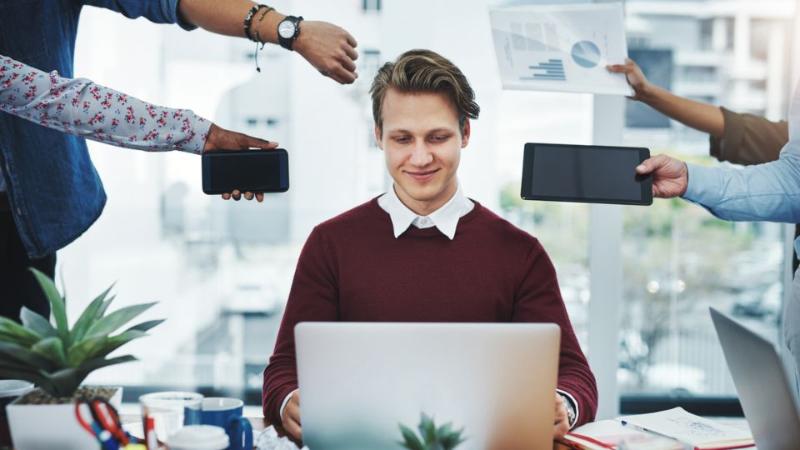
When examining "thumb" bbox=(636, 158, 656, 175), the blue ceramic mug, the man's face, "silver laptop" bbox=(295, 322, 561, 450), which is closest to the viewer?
"silver laptop" bbox=(295, 322, 561, 450)

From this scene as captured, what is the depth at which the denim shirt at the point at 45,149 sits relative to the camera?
178cm

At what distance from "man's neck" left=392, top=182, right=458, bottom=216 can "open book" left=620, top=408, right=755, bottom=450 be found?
0.64m

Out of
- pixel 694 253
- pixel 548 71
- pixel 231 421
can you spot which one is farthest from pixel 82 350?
pixel 694 253

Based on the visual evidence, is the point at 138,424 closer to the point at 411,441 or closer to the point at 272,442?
the point at 272,442

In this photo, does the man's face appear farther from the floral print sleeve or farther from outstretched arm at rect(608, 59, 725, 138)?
outstretched arm at rect(608, 59, 725, 138)

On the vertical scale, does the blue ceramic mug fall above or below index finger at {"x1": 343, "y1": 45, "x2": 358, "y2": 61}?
below

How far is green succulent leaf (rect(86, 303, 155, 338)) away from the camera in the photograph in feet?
3.97

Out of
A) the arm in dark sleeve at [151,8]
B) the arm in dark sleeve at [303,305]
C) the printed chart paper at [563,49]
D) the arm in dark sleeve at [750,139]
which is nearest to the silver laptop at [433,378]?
the arm in dark sleeve at [303,305]

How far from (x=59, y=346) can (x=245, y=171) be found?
0.59 m

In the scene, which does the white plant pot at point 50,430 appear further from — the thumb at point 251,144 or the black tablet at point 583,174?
the black tablet at point 583,174

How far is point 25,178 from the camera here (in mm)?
1780

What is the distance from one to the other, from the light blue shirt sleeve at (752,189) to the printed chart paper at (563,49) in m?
0.67

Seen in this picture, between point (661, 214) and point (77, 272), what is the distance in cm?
232

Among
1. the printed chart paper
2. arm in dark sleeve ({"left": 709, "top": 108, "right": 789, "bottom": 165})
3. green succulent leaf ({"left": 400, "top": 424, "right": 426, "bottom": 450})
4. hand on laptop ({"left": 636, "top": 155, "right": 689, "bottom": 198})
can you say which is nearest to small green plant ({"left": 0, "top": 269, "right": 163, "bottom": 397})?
green succulent leaf ({"left": 400, "top": 424, "right": 426, "bottom": 450})
